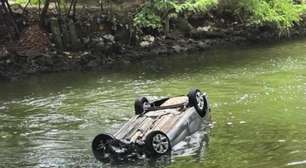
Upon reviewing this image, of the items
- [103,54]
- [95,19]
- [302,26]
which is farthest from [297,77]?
[302,26]

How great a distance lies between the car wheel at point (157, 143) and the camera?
12.5m

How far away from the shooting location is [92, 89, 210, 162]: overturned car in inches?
495

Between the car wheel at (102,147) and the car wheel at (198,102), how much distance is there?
302cm

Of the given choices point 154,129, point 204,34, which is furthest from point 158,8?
point 154,129

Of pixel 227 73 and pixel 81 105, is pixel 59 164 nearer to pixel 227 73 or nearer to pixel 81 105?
pixel 81 105

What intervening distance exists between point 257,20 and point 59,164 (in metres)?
21.4

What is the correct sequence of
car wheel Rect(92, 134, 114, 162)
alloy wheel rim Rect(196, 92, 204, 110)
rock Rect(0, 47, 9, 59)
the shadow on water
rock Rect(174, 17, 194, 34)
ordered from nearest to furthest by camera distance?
the shadow on water < car wheel Rect(92, 134, 114, 162) < alloy wheel rim Rect(196, 92, 204, 110) < rock Rect(0, 47, 9, 59) < rock Rect(174, 17, 194, 34)

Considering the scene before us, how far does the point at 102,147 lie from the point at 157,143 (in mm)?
1201

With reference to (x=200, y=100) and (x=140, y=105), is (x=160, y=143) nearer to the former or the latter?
(x=140, y=105)

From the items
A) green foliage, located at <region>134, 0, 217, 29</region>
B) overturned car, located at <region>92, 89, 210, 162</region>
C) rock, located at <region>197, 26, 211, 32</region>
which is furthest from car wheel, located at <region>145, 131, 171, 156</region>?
rock, located at <region>197, 26, 211, 32</region>

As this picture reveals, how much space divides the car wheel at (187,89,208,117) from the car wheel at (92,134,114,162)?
3022mm

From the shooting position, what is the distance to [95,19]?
31062 mm

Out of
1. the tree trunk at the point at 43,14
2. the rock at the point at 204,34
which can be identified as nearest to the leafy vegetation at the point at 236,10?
the rock at the point at 204,34

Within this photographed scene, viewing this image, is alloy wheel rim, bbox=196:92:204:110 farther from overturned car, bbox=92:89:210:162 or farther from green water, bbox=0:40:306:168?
green water, bbox=0:40:306:168
